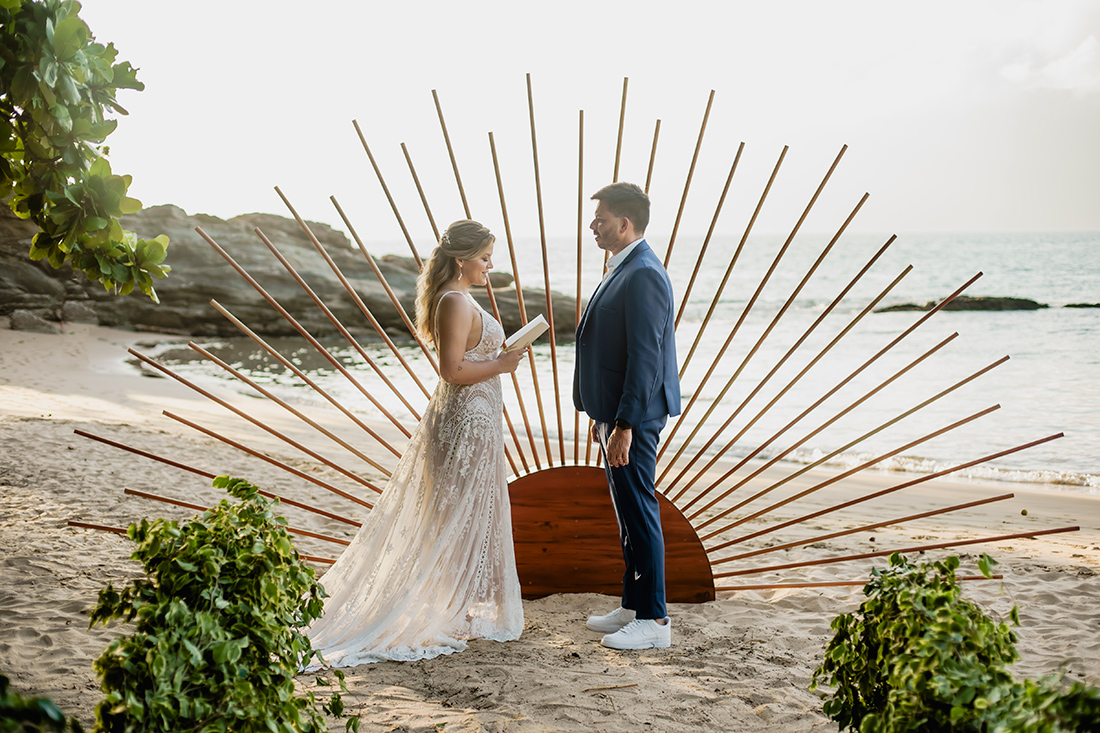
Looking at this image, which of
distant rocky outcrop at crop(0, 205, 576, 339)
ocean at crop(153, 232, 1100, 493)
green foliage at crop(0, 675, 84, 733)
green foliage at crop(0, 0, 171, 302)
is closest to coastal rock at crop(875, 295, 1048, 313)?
ocean at crop(153, 232, 1100, 493)

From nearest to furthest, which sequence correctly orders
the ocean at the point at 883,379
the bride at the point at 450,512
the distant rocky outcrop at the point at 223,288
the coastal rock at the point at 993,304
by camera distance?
1. the bride at the point at 450,512
2. the ocean at the point at 883,379
3. the distant rocky outcrop at the point at 223,288
4. the coastal rock at the point at 993,304

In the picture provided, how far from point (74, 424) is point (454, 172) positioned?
4214 mm

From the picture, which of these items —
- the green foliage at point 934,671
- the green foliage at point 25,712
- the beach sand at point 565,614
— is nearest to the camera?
the green foliage at point 25,712

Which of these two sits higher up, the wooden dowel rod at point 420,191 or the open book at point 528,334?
the wooden dowel rod at point 420,191

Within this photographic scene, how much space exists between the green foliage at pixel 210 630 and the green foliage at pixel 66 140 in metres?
0.60

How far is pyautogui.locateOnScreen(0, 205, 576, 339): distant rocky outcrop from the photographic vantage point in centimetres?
1329

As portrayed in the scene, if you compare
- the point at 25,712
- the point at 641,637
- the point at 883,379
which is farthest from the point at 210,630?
the point at 883,379

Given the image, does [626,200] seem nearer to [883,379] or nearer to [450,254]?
[450,254]

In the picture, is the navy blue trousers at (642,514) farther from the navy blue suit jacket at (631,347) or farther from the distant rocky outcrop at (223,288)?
the distant rocky outcrop at (223,288)

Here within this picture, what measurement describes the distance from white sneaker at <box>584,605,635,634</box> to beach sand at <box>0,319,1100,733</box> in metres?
0.06

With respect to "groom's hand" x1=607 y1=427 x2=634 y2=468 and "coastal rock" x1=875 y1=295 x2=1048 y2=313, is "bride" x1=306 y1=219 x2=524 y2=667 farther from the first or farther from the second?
"coastal rock" x1=875 y1=295 x2=1048 y2=313

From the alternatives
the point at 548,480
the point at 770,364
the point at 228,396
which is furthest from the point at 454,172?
the point at 770,364

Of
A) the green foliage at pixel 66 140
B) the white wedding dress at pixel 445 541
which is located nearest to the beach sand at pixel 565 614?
the white wedding dress at pixel 445 541

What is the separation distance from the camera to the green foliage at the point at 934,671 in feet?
3.26
